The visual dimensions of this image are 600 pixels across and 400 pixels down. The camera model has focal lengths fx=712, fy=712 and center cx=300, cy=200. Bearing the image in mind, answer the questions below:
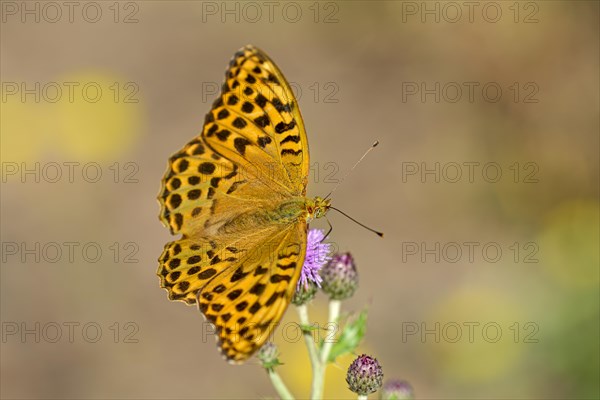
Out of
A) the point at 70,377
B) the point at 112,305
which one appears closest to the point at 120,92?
the point at 112,305

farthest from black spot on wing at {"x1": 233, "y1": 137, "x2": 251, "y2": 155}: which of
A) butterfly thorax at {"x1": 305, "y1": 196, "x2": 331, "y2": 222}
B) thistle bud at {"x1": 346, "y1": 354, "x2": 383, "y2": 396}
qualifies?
thistle bud at {"x1": 346, "y1": 354, "x2": 383, "y2": 396}

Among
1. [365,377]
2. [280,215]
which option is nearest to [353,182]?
[280,215]

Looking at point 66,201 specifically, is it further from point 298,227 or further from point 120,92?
point 298,227

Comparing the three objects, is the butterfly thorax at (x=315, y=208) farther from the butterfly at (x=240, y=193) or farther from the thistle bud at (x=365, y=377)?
the thistle bud at (x=365, y=377)

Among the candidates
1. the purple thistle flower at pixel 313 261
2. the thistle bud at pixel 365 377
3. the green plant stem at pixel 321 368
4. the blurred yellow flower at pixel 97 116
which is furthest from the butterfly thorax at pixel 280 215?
the blurred yellow flower at pixel 97 116

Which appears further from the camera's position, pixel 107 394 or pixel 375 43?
pixel 375 43

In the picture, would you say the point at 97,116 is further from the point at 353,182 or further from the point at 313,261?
the point at 313,261
